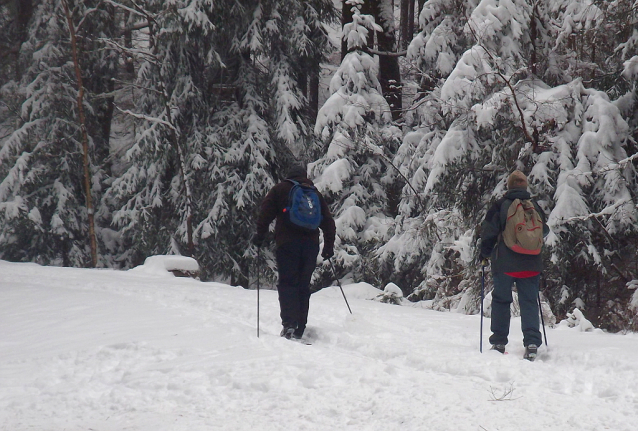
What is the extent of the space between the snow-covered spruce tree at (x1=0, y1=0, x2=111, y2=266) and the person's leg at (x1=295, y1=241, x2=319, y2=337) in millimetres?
13089

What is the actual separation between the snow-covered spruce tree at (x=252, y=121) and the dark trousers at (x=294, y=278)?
9.58 m

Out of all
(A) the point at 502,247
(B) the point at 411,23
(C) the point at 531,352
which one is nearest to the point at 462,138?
(A) the point at 502,247

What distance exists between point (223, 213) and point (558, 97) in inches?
358

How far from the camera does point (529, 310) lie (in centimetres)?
585

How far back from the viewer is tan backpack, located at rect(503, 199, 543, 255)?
19.0 feet

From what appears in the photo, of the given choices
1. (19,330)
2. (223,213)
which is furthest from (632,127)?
(223,213)

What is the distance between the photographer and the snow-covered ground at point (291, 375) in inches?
160

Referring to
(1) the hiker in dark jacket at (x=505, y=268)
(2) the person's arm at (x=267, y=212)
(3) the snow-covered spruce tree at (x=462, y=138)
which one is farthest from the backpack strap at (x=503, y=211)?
(3) the snow-covered spruce tree at (x=462, y=138)

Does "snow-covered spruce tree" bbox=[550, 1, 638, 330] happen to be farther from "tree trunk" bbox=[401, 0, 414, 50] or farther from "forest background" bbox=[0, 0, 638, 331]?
"tree trunk" bbox=[401, 0, 414, 50]

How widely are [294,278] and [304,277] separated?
13 centimetres

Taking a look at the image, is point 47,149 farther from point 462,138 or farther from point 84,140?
point 462,138

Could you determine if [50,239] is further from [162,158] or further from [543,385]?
[543,385]

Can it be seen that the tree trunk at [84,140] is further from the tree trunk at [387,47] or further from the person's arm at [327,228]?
the person's arm at [327,228]

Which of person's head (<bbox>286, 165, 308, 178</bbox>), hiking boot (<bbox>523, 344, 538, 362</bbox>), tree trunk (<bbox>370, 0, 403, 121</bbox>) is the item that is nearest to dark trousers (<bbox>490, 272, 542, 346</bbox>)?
hiking boot (<bbox>523, 344, 538, 362</bbox>)
